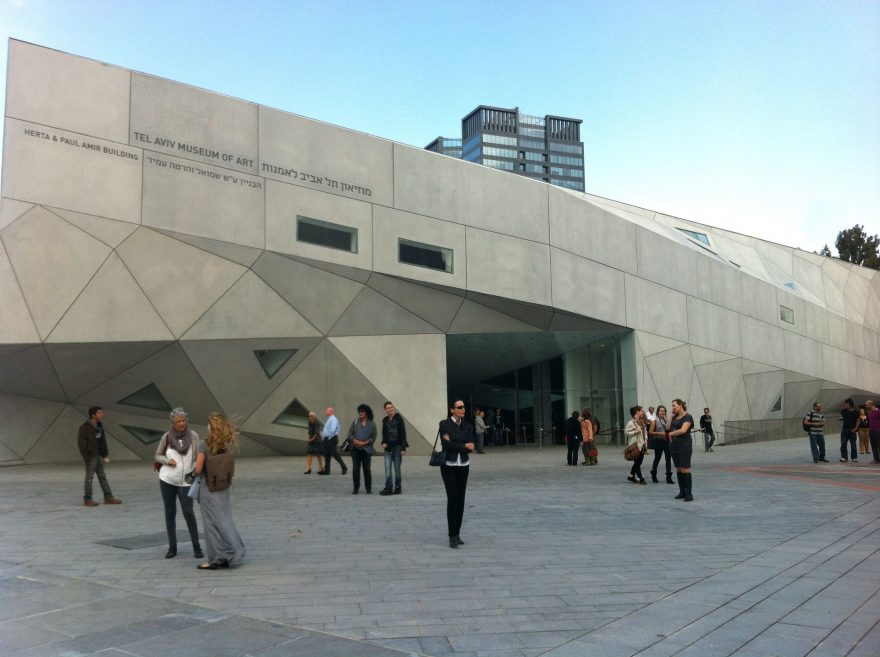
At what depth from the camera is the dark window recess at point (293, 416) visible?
2083 centimetres

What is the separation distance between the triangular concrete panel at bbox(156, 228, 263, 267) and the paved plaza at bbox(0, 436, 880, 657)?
25.4 ft

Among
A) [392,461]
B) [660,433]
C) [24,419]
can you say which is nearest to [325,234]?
[24,419]

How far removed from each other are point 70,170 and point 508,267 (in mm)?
13282

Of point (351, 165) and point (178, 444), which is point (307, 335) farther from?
point (178, 444)

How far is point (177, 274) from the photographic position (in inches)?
707

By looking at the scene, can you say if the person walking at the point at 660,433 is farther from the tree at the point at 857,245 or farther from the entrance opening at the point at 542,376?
the tree at the point at 857,245

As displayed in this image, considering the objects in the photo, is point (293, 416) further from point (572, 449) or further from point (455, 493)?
point (455, 493)

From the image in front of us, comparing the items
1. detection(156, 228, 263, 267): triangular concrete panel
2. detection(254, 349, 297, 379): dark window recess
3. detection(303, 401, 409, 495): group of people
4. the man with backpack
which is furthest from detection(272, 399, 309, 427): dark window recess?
the man with backpack

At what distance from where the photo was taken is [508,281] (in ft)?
79.0

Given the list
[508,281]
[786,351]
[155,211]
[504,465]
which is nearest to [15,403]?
[155,211]

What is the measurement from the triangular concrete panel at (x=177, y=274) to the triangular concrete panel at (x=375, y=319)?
Result: 11.5 feet

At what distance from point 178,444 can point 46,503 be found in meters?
5.23

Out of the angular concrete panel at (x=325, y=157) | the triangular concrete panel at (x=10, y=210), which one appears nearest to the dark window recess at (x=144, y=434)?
the triangular concrete panel at (x=10, y=210)

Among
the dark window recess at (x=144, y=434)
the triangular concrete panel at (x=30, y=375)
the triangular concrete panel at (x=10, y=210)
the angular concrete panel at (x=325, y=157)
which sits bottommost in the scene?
the dark window recess at (x=144, y=434)
